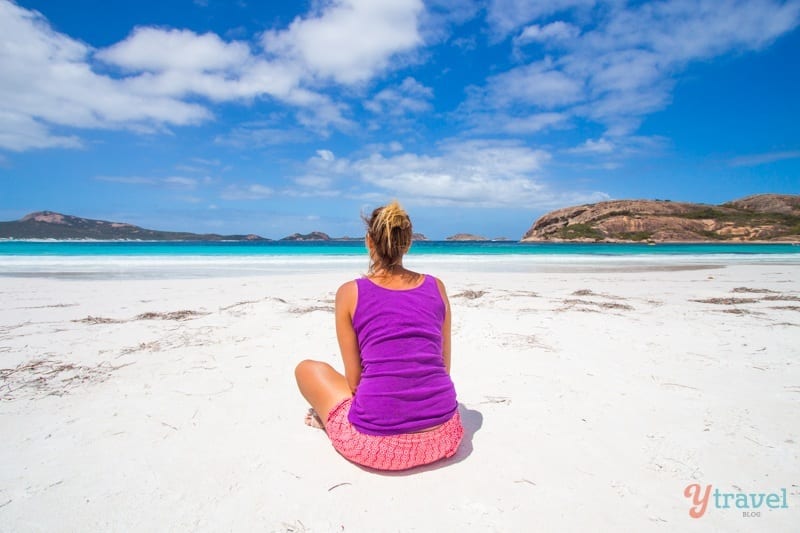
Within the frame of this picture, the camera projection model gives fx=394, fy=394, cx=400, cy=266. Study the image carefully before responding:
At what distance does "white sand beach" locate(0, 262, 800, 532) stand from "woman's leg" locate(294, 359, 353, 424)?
0.28 metres

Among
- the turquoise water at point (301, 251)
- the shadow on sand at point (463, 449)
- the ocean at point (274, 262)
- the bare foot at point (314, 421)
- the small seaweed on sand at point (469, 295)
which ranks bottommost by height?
the shadow on sand at point (463, 449)

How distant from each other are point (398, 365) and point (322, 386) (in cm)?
71

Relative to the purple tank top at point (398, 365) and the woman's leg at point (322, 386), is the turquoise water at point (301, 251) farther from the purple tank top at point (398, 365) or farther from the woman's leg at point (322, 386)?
the purple tank top at point (398, 365)

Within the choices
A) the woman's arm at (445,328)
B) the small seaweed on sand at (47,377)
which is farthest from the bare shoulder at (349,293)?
the small seaweed on sand at (47,377)

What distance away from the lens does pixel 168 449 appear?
8.31 feet

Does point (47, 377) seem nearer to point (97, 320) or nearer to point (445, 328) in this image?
point (97, 320)

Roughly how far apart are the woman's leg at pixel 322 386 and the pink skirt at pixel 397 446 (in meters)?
0.16

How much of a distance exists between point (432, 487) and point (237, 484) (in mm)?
1085

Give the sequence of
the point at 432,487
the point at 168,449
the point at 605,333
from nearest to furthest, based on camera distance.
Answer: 1. the point at 432,487
2. the point at 168,449
3. the point at 605,333

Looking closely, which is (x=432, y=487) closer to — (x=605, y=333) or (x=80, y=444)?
(x=80, y=444)

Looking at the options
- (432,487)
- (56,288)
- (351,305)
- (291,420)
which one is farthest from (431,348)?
(56,288)

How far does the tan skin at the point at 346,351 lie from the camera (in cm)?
231

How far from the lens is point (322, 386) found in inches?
103

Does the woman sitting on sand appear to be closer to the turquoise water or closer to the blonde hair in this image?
the blonde hair
